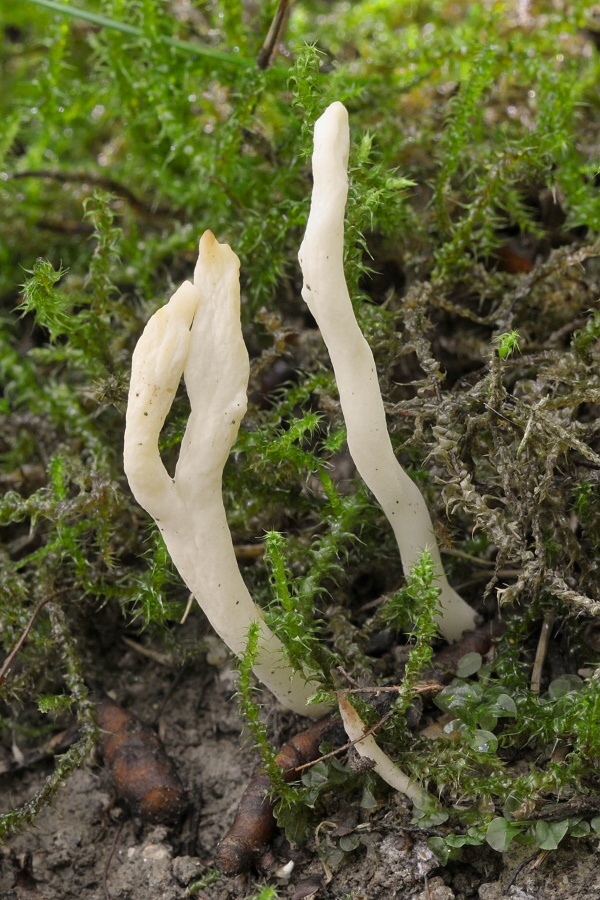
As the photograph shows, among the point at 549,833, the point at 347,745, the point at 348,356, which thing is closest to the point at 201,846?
the point at 347,745

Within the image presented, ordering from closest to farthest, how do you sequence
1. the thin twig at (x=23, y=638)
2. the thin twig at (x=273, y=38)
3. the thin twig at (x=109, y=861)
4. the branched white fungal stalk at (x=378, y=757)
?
the branched white fungal stalk at (x=378, y=757), the thin twig at (x=109, y=861), the thin twig at (x=23, y=638), the thin twig at (x=273, y=38)

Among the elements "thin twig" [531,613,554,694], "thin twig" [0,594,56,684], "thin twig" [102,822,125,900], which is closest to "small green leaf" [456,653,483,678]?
"thin twig" [531,613,554,694]

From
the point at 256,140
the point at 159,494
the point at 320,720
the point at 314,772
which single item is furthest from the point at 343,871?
the point at 256,140

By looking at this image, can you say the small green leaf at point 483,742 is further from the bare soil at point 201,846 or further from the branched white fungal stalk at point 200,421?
the branched white fungal stalk at point 200,421

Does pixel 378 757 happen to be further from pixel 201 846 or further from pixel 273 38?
pixel 273 38

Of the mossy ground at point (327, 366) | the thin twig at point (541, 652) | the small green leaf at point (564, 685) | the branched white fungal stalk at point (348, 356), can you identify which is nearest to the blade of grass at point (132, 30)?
the mossy ground at point (327, 366)
